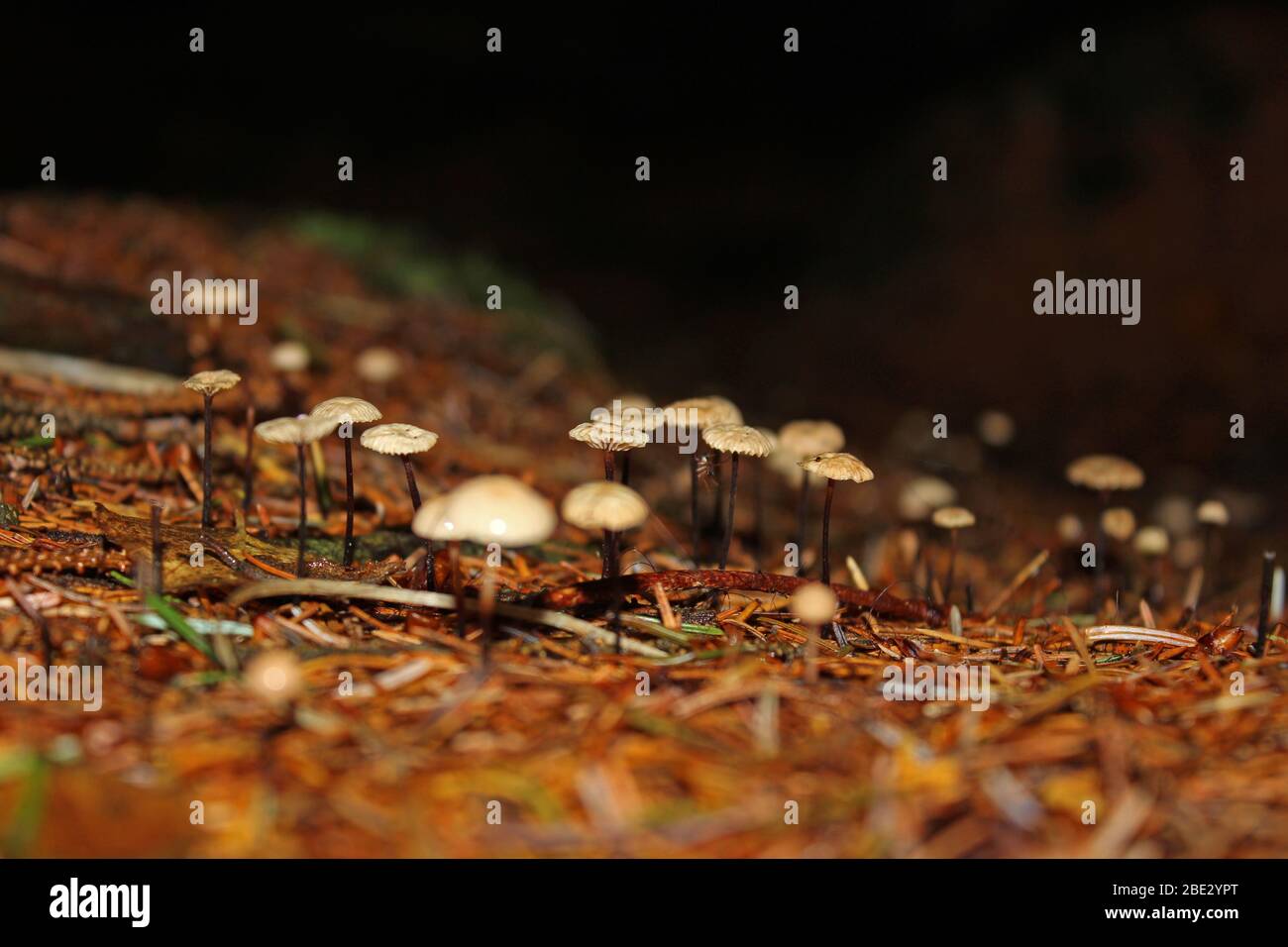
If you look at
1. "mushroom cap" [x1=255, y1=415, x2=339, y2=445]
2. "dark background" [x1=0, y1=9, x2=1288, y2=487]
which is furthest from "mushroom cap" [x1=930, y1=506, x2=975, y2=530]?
"dark background" [x1=0, y1=9, x2=1288, y2=487]

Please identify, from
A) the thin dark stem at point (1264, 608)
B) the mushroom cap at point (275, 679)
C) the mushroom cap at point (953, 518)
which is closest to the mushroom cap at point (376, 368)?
the mushroom cap at point (953, 518)

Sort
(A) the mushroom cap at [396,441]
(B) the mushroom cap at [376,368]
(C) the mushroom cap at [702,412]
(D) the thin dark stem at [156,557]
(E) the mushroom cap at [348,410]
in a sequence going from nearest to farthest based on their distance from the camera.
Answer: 1. (D) the thin dark stem at [156,557]
2. (A) the mushroom cap at [396,441]
3. (E) the mushroom cap at [348,410]
4. (C) the mushroom cap at [702,412]
5. (B) the mushroom cap at [376,368]

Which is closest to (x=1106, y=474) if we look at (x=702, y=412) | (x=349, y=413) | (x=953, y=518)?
(x=953, y=518)

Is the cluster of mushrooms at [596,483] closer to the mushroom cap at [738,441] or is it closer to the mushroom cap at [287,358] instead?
the mushroom cap at [738,441]

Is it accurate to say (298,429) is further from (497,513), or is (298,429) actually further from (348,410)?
(497,513)

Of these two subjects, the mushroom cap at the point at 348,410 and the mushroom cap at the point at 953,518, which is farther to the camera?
the mushroom cap at the point at 953,518
